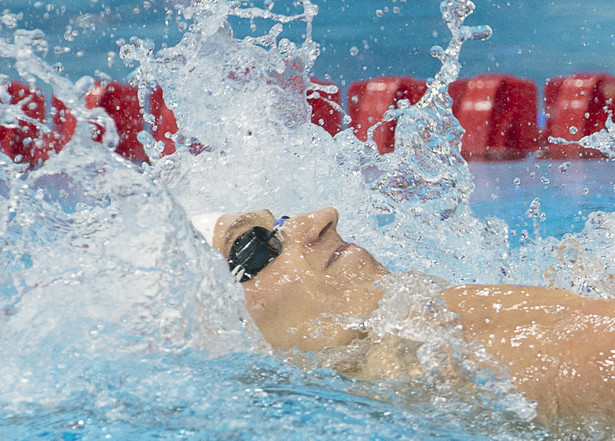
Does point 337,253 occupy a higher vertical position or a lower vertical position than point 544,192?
higher

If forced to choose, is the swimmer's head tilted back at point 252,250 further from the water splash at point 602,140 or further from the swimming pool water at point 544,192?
the water splash at point 602,140

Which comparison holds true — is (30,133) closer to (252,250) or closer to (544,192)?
(544,192)

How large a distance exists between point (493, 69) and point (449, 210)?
274 inches

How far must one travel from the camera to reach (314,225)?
135 cm

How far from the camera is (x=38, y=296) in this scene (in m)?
1.30

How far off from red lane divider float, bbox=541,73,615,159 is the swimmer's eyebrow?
4.04m

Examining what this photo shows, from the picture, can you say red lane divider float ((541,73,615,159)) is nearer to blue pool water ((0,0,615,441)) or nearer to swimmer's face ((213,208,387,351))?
blue pool water ((0,0,615,441))

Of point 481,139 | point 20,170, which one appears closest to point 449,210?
point 20,170

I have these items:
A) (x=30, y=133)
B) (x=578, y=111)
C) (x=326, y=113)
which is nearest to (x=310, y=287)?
(x=578, y=111)

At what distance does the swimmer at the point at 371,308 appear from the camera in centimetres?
100

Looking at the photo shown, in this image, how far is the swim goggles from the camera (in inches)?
51.4

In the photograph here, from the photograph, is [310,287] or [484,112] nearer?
[310,287]

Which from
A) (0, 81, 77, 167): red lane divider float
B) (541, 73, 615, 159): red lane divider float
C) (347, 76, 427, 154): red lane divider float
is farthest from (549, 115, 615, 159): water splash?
(0, 81, 77, 167): red lane divider float

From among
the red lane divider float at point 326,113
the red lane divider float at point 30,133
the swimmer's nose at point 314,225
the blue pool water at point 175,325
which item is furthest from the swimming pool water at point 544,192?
the red lane divider float at point 30,133
